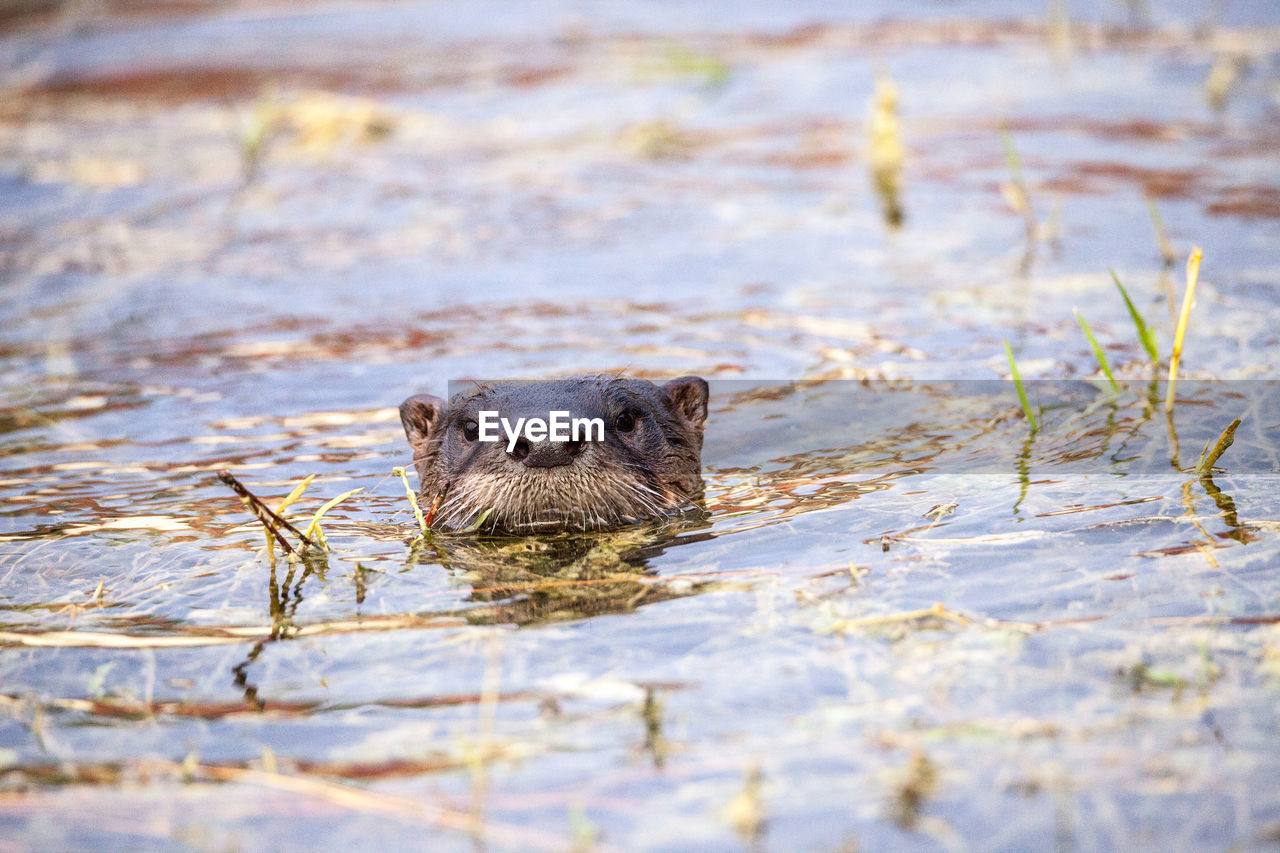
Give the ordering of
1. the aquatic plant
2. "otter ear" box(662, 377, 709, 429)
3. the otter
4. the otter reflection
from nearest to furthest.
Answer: the otter reflection
the otter
the aquatic plant
"otter ear" box(662, 377, 709, 429)

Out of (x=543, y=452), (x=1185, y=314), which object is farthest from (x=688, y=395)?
(x=1185, y=314)

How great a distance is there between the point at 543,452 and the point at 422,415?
1147 millimetres

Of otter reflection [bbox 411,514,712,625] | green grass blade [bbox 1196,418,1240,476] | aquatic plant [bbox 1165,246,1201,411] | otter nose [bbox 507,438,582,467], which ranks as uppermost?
aquatic plant [bbox 1165,246,1201,411]

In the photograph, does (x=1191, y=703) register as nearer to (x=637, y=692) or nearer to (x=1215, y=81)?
(x=637, y=692)

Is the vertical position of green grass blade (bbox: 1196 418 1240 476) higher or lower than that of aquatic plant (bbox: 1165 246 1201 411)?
lower

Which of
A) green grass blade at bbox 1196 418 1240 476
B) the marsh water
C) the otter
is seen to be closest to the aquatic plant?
the marsh water

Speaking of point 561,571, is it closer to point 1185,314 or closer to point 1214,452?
point 1214,452

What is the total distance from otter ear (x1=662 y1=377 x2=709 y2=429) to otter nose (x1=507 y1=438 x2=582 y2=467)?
1.05m

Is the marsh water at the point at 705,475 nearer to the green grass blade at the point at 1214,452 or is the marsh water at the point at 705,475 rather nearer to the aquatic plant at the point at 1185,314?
the green grass blade at the point at 1214,452

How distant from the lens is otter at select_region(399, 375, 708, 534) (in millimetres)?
4871

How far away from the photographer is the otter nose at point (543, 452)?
→ 4770 mm

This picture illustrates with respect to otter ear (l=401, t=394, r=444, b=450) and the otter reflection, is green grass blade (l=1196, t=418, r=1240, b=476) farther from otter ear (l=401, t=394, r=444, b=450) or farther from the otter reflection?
otter ear (l=401, t=394, r=444, b=450)

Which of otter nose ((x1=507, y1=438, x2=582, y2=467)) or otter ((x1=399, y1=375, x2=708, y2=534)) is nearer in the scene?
otter nose ((x1=507, y1=438, x2=582, y2=467))

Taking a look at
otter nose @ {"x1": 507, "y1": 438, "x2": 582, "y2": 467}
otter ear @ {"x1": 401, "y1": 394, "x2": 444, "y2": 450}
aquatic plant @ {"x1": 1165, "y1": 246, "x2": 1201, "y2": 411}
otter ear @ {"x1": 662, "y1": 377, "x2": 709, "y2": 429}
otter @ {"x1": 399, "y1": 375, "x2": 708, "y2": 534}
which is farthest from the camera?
otter ear @ {"x1": 662, "y1": 377, "x2": 709, "y2": 429}
